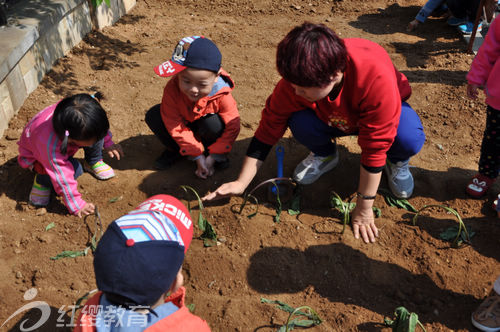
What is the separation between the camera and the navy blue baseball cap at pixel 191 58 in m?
2.45

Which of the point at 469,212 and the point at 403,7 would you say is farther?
the point at 403,7

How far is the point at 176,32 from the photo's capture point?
4695 millimetres

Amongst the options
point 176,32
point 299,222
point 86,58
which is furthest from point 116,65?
point 299,222

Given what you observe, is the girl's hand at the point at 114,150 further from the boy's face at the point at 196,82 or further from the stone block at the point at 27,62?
the stone block at the point at 27,62

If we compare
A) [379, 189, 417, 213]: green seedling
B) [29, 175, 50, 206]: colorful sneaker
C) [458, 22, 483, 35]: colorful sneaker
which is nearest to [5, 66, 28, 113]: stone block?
[29, 175, 50, 206]: colorful sneaker

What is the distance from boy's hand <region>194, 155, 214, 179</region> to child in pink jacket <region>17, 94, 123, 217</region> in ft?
2.01

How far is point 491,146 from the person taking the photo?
2658mm

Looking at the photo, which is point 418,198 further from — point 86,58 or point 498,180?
point 86,58

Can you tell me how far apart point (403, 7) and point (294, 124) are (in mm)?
3424

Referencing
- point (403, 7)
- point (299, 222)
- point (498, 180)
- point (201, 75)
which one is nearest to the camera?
point (201, 75)

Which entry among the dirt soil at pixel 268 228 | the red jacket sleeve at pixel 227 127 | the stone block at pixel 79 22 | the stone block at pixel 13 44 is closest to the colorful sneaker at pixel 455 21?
the dirt soil at pixel 268 228

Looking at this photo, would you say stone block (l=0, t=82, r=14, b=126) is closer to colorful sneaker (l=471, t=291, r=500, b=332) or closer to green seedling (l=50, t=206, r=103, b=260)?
green seedling (l=50, t=206, r=103, b=260)

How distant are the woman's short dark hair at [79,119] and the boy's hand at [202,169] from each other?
26.9 inches

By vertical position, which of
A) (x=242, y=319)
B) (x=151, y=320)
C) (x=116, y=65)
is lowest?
(x=242, y=319)
